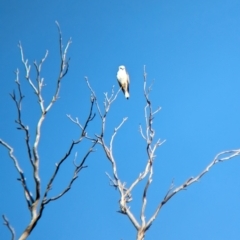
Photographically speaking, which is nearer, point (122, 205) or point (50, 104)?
point (50, 104)

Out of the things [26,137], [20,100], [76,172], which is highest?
[20,100]

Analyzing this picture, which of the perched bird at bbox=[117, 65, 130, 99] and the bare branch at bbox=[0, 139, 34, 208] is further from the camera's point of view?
the perched bird at bbox=[117, 65, 130, 99]

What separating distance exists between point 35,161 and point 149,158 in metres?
1.92

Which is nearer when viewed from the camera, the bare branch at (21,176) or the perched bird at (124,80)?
the bare branch at (21,176)

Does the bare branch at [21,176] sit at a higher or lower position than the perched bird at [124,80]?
lower

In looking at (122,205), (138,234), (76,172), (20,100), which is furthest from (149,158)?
(20,100)

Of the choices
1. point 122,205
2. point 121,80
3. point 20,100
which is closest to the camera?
point 20,100

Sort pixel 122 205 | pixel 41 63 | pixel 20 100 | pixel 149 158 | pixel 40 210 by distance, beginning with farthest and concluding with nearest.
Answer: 1. pixel 149 158
2. pixel 122 205
3. pixel 41 63
4. pixel 20 100
5. pixel 40 210

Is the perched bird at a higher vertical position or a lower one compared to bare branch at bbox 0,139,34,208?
higher

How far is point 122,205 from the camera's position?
4.01 m

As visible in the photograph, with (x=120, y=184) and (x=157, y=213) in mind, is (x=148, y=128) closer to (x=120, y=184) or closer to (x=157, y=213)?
(x=120, y=184)

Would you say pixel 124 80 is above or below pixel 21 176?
above

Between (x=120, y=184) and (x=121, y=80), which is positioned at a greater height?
(x=121, y=80)

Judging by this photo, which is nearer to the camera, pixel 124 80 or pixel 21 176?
pixel 21 176
